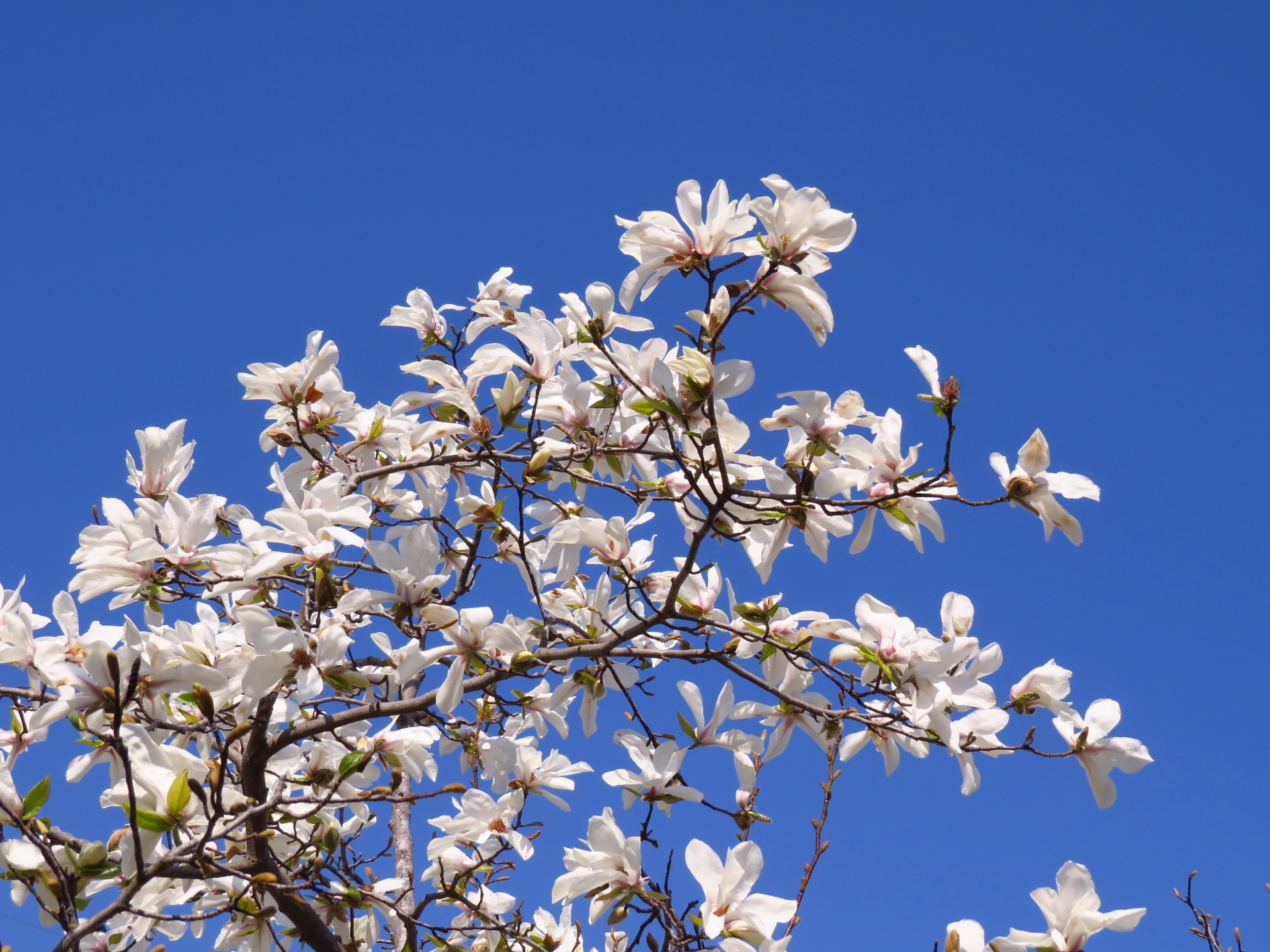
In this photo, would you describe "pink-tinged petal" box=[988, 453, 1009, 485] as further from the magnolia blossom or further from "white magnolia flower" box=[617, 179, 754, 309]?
the magnolia blossom

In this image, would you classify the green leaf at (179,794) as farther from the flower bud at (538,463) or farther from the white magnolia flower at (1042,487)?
the white magnolia flower at (1042,487)

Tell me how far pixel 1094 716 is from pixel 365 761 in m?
1.48

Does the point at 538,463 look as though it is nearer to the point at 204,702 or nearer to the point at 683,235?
the point at 683,235

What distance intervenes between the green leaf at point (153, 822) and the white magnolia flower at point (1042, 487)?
165 centimetres

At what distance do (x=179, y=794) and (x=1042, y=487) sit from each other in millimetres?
1655

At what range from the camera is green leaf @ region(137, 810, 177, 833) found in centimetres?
170

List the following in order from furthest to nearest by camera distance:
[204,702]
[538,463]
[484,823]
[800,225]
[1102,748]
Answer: [484,823]
[538,463]
[1102,748]
[800,225]
[204,702]

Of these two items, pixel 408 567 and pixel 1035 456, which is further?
pixel 408 567

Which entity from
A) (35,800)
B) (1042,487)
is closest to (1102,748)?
(1042,487)

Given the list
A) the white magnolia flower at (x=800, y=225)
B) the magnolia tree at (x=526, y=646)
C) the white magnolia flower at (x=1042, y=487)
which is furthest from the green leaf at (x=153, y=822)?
the white magnolia flower at (x=1042, y=487)

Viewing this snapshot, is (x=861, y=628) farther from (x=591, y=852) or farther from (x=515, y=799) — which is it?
(x=515, y=799)

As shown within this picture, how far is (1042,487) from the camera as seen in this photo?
78.0 inches

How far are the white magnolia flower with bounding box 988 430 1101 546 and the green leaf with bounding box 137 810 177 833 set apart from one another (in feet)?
5.40

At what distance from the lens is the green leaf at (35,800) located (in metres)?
1.85
